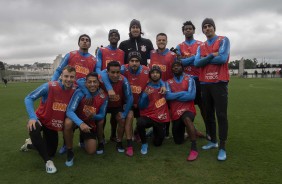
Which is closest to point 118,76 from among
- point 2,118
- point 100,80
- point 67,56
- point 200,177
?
point 100,80

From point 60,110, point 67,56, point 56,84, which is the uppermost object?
point 67,56

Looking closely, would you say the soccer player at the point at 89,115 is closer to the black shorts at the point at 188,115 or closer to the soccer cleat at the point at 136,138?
the soccer cleat at the point at 136,138

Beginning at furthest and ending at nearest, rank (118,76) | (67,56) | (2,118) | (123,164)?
(2,118)
(67,56)
(118,76)
(123,164)

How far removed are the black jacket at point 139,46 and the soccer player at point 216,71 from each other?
4.68 feet

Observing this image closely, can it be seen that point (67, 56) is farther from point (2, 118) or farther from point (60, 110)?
point (2, 118)

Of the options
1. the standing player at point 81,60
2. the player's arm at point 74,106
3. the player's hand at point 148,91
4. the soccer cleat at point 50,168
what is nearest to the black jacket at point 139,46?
the standing player at point 81,60

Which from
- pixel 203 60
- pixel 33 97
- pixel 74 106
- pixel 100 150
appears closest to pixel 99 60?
pixel 74 106

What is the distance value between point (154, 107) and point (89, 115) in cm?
120

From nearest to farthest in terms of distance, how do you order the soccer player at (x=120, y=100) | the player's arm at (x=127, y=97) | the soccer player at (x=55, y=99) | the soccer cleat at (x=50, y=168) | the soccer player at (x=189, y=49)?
1. the soccer cleat at (x=50, y=168)
2. the soccer player at (x=55, y=99)
3. the soccer player at (x=120, y=100)
4. the player's arm at (x=127, y=97)
5. the soccer player at (x=189, y=49)

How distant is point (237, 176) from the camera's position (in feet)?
12.1

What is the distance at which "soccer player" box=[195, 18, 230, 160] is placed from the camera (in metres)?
4.41

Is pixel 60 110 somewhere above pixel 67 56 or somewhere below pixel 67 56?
below

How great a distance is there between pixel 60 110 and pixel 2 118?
5369 mm

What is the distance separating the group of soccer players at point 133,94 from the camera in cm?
446
